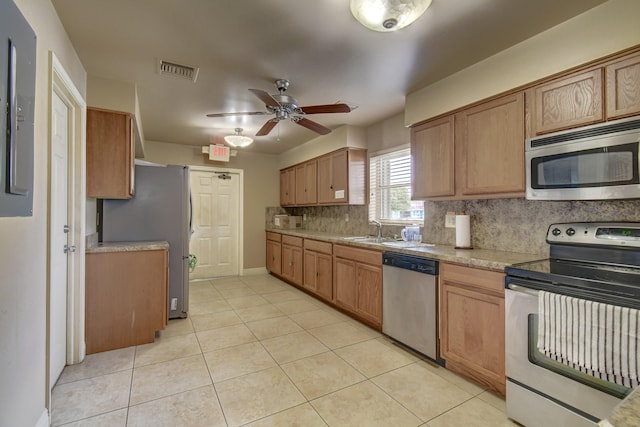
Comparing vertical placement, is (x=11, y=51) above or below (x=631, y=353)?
above

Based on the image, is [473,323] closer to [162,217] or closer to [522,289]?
[522,289]

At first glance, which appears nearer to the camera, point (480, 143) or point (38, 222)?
point (38, 222)

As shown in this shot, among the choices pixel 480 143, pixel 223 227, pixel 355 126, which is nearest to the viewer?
pixel 480 143

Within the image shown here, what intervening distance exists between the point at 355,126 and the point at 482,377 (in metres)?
3.15

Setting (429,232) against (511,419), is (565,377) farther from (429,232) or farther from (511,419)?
(429,232)

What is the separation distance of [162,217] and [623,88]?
3936 millimetres

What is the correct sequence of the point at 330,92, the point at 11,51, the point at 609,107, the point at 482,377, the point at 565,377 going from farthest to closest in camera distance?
the point at 330,92 → the point at 482,377 → the point at 609,107 → the point at 565,377 → the point at 11,51

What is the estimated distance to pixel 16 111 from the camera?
116 centimetres

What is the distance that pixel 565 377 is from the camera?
1524 mm

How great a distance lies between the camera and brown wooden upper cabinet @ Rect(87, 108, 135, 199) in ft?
8.63

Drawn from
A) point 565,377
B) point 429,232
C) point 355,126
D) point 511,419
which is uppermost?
point 355,126

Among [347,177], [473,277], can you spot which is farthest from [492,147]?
[347,177]

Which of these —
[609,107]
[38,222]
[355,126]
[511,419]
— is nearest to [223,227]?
[355,126]

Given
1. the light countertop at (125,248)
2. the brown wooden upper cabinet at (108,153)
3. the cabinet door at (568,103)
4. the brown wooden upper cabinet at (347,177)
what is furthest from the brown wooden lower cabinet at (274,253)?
the cabinet door at (568,103)
